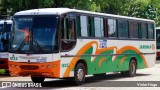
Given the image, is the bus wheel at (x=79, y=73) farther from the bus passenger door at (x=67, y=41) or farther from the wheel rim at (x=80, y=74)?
the bus passenger door at (x=67, y=41)

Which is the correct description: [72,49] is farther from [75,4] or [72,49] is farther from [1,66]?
[75,4]

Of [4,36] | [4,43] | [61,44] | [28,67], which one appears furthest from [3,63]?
[61,44]

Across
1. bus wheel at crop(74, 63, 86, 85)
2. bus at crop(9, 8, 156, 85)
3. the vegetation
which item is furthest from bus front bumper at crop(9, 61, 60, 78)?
the vegetation

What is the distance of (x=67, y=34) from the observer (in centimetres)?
1648

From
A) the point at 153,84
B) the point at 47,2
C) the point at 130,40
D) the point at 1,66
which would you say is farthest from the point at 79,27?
the point at 47,2

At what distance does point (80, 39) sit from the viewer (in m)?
17.3

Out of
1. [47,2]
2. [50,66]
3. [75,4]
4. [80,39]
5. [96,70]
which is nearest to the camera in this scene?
[50,66]

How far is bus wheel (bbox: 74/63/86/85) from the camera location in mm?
16922

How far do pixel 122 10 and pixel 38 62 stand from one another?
25368 millimetres

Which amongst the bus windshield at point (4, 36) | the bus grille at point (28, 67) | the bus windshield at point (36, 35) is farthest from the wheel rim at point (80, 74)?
the bus windshield at point (4, 36)

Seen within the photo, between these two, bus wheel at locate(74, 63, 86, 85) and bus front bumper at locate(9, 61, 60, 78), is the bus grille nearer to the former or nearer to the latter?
bus front bumper at locate(9, 61, 60, 78)

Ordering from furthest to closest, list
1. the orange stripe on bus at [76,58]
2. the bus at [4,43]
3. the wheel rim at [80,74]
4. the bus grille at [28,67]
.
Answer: the bus at [4,43], the wheel rim at [80,74], the orange stripe on bus at [76,58], the bus grille at [28,67]

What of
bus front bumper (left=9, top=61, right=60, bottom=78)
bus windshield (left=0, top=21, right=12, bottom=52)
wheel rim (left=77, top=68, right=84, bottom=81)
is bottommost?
wheel rim (left=77, top=68, right=84, bottom=81)

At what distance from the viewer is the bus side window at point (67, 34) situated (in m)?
16.2
